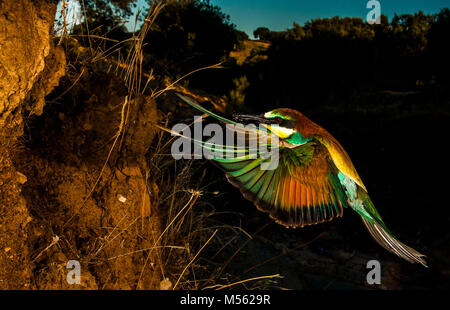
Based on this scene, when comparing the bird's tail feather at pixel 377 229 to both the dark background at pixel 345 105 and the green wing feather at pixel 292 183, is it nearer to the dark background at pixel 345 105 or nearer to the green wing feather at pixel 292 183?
the green wing feather at pixel 292 183

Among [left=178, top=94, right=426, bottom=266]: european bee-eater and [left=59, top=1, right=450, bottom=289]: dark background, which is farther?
[left=59, top=1, right=450, bottom=289]: dark background

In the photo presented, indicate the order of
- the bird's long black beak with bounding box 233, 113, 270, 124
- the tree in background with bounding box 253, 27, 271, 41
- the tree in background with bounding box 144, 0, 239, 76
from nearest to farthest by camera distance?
the bird's long black beak with bounding box 233, 113, 270, 124 < the tree in background with bounding box 144, 0, 239, 76 < the tree in background with bounding box 253, 27, 271, 41

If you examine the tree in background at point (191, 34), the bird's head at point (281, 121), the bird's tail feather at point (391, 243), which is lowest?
the bird's tail feather at point (391, 243)

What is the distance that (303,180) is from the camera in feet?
5.81

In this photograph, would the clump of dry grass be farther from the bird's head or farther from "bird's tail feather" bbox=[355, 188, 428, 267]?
"bird's tail feather" bbox=[355, 188, 428, 267]

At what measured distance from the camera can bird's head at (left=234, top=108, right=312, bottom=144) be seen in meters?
1.46

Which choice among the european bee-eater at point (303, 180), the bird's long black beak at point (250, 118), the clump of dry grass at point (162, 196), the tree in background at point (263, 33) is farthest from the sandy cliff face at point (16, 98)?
the tree in background at point (263, 33)

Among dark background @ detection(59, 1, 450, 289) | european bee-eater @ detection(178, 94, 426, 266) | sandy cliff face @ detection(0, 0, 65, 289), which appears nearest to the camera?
sandy cliff face @ detection(0, 0, 65, 289)

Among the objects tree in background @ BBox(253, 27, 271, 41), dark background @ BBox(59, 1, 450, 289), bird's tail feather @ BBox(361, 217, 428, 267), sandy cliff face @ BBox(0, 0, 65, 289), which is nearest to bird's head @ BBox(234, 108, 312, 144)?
bird's tail feather @ BBox(361, 217, 428, 267)

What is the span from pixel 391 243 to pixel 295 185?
52cm

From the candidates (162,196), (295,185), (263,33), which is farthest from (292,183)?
(263,33)

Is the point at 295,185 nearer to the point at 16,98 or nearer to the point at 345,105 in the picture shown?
the point at 16,98

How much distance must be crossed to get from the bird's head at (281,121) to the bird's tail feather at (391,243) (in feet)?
2.04

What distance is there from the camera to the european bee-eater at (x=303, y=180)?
1597 millimetres
